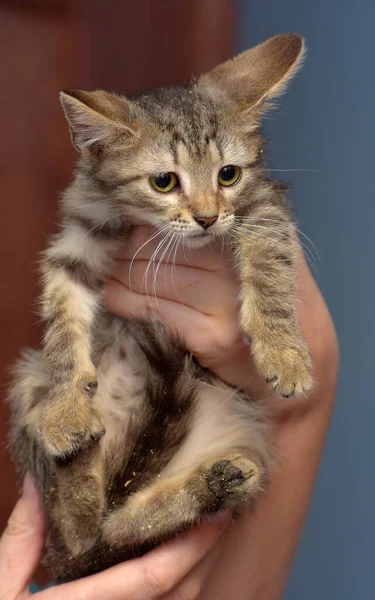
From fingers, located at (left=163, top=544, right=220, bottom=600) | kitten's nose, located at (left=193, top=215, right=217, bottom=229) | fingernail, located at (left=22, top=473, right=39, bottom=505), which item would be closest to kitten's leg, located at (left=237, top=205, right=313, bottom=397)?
kitten's nose, located at (left=193, top=215, right=217, bottom=229)

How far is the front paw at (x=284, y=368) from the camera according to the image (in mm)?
895

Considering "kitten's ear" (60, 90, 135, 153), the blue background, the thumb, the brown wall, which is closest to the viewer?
"kitten's ear" (60, 90, 135, 153)

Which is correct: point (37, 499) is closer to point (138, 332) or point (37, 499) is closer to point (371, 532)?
point (138, 332)

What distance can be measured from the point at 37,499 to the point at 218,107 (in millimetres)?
734

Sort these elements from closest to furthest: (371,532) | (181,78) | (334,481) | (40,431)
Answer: (40,431) → (371,532) → (334,481) → (181,78)

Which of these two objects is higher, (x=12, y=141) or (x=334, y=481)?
(x=12, y=141)

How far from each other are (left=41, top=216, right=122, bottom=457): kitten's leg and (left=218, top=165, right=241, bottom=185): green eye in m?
0.23

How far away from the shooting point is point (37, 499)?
3.64ft

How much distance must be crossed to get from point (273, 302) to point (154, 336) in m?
0.21

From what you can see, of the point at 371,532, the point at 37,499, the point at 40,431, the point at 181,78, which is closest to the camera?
the point at 40,431

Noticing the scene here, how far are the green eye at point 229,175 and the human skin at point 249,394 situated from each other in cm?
14

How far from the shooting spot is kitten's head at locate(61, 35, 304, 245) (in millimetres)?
921

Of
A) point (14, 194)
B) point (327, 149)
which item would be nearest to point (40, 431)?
point (14, 194)

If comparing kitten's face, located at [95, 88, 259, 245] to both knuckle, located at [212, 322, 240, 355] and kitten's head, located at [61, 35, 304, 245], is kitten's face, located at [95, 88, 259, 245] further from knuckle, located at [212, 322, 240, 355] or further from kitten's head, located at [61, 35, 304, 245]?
knuckle, located at [212, 322, 240, 355]
